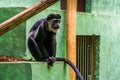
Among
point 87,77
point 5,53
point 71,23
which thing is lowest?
point 87,77

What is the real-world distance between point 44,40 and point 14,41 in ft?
4.46

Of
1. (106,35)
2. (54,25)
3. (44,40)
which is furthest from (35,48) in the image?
(106,35)

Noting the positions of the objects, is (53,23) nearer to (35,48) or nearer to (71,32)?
(35,48)

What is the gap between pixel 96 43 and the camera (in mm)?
10133

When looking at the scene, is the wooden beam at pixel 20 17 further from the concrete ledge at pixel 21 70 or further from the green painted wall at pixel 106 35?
the green painted wall at pixel 106 35

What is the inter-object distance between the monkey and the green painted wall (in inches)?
102

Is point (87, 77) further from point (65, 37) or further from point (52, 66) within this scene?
point (52, 66)

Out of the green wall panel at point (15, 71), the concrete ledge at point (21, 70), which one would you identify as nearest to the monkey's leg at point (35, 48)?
the concrete ledge at point (21, 70)

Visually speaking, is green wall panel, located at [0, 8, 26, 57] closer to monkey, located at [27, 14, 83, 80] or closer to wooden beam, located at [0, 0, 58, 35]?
monkey, located at [27, 14, 83, 80]

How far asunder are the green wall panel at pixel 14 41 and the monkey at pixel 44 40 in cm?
101

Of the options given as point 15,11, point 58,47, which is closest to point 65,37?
point 58,47

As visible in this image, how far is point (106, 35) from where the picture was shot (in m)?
10.5

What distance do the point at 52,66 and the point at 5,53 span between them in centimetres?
186

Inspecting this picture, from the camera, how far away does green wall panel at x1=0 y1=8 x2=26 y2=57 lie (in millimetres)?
7746
